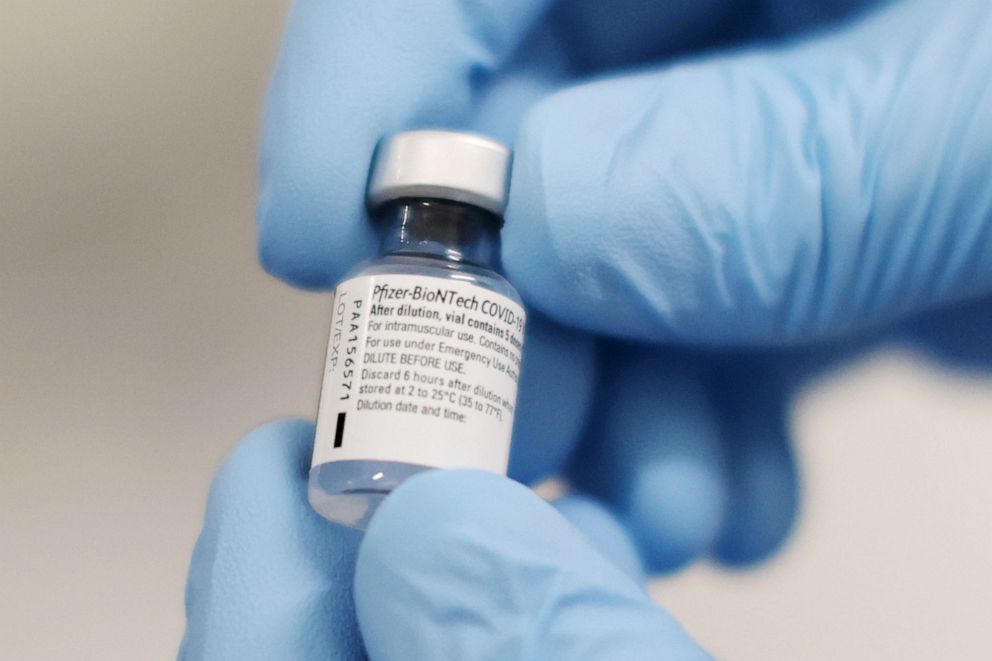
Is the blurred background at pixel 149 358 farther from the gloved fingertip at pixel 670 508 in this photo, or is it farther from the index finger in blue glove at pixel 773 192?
the index finger in blue glove at pixel 773 192

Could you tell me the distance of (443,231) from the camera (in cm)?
59

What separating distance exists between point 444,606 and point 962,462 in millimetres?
579

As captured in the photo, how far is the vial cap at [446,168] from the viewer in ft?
1.85

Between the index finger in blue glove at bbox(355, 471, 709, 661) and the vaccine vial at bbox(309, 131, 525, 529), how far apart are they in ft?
0.08

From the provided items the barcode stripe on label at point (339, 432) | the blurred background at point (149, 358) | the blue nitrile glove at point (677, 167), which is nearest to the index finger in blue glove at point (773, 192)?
the blue nitrile glove at point (677, 167)

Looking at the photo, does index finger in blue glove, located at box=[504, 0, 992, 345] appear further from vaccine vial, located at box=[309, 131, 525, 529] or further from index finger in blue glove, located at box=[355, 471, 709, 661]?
index finger in blue glove, located at box=[355, 471, 709, 661]

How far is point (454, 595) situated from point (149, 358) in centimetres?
60

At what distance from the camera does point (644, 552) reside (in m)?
0.76

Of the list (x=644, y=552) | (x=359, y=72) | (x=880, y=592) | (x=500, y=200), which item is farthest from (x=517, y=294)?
(x=880, y=592)

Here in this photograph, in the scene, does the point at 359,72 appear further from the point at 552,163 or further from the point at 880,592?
the point at 880,592

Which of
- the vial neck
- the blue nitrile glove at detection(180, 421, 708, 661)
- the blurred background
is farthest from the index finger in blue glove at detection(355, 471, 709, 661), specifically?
the blurred background

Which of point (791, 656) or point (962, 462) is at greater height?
point (962, 462)

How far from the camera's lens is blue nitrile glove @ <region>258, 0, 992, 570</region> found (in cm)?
59

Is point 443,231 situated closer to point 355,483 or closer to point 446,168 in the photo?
point 446,168
